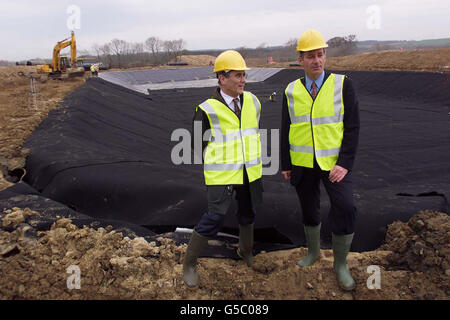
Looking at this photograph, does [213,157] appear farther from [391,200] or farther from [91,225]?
[391,200]

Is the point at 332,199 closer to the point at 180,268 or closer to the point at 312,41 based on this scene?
the point at 312,41

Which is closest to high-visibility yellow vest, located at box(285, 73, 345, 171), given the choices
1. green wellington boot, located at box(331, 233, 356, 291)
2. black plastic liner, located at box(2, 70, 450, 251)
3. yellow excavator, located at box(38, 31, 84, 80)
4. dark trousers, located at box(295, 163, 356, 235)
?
dark trousers, located at box(295, 163, 356, 235)

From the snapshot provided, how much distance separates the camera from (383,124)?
31.8 ft

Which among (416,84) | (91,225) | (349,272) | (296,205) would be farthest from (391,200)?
(416,84)

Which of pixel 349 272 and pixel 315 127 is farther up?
pixel 315 127

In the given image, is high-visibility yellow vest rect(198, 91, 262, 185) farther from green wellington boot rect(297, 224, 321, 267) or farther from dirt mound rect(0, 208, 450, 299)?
dirt mound rect(0, 208, 450, 299)

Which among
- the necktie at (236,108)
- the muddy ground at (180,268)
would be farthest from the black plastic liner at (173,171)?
the necktie at (236,108)

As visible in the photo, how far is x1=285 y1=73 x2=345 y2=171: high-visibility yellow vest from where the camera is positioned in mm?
2361

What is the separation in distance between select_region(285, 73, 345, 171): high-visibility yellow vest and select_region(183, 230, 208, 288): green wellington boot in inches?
38.7

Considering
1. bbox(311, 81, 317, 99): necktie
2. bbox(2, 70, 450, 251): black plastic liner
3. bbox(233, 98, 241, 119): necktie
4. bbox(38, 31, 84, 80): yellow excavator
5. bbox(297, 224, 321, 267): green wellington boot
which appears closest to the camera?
bbox(311, 81, 317, 99): necktie

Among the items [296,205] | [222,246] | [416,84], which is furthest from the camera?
[416,84]
